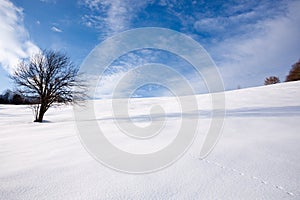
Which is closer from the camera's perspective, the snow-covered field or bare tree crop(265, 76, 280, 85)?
the snow-covered field

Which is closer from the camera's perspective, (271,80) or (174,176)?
(174,176)

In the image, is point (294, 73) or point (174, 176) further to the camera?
point (294, 73)

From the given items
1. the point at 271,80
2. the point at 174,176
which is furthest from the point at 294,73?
the point at 174,176

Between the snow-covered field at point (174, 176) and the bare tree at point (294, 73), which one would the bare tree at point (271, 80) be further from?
the snow-covered field at point (174, 176)

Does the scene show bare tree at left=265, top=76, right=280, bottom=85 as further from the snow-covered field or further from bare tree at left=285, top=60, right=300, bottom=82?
the snow-covered field

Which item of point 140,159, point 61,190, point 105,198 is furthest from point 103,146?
point 105,198

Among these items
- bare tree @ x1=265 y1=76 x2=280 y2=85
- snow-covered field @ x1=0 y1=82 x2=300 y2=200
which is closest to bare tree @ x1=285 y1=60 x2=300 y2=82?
bare tree @ x1=265 y1=76 x2=280 y2=85

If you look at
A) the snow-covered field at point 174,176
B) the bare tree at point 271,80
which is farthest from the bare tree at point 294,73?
the snow-covered field at point 174,176

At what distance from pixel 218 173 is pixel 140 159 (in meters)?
1.25

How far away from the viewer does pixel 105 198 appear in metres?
1.69

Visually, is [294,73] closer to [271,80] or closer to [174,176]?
[271,80]

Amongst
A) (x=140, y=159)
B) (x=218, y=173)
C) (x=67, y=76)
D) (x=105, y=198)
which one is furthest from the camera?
(x=67, y=76)

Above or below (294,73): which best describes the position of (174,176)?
below

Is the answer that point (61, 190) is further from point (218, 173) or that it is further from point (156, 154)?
point (218, 173)
